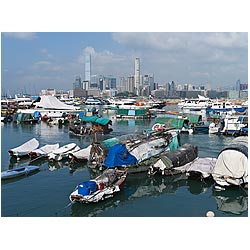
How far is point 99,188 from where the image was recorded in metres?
8.60

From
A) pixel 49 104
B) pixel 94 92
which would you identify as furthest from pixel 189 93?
pixel 49 104

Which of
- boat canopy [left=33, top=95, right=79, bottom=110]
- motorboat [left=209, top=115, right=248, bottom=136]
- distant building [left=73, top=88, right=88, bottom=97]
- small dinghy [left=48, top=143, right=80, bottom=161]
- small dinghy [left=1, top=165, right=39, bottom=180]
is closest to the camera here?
small dinghy [left=1, top=165, right=39, bottom=180]

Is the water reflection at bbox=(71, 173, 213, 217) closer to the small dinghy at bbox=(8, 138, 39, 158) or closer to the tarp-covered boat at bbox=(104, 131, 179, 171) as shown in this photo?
the tarp-covered boat at bbox=(104, 131, 179, 171)

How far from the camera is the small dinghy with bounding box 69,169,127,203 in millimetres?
8258

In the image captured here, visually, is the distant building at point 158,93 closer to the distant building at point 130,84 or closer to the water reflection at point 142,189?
the distant building at point 130,84

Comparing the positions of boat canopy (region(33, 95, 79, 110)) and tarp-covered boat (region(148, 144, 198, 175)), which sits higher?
boat canopy (region(33, 95, 79, 110))

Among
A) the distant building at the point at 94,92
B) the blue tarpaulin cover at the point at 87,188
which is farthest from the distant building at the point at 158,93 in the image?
the blue tarpaulin cover at the point at 87,188

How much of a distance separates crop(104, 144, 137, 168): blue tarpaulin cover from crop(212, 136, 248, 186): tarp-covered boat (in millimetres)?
2941

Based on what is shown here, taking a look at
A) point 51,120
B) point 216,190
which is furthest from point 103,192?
point 51,120

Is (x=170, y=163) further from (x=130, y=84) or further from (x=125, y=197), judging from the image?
(x=130, y=84)

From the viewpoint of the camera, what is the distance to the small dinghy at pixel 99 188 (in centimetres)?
826

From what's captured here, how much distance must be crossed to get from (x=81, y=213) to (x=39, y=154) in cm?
645

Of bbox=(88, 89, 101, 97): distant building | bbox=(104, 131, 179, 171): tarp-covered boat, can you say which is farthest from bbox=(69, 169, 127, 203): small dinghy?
bbox=(88, 89, 101, 97): distant building

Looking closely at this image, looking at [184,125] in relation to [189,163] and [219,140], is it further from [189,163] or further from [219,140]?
[189,163]
